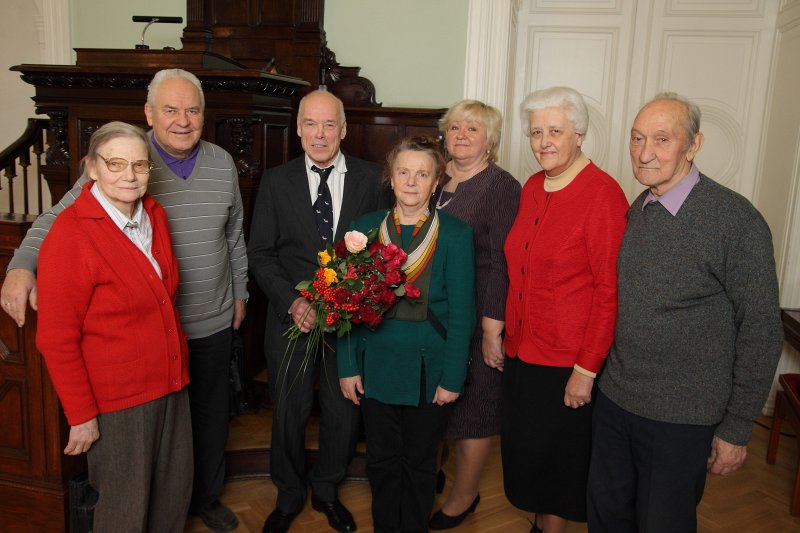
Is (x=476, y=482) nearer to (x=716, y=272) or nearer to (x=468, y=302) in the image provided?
(x=468, y=302)

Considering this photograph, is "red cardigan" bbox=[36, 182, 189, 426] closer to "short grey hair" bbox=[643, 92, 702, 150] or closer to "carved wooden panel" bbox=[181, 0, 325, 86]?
"short grey hair" bbox=[643, 92, 702, 150]

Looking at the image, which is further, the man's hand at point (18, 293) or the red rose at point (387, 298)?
the red rose at point (387, 298)

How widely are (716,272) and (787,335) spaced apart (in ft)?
7.92

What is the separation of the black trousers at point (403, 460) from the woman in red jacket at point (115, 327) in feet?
2.50

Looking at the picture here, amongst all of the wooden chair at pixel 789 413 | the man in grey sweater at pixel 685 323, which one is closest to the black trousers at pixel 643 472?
the man in grey sweater at pixel 685 323

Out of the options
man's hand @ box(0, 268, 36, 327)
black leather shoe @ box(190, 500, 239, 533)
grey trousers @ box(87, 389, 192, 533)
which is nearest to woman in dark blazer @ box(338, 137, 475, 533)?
grey trousers @ box(87, 389, 192, 533)

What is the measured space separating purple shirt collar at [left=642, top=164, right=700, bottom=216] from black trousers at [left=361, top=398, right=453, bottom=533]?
111 cm

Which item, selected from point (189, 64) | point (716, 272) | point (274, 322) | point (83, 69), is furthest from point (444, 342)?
point (83, 69)

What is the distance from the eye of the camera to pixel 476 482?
→ 2.86 m

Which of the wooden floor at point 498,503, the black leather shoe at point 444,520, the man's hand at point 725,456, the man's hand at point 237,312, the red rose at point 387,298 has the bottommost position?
the wooden floor at point 498,503

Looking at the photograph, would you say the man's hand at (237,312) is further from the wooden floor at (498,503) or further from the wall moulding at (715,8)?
the wall moulding at (715,8)

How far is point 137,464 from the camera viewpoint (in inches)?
81.5

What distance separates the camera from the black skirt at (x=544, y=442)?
224cm

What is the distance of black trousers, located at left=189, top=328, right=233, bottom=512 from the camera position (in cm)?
267
